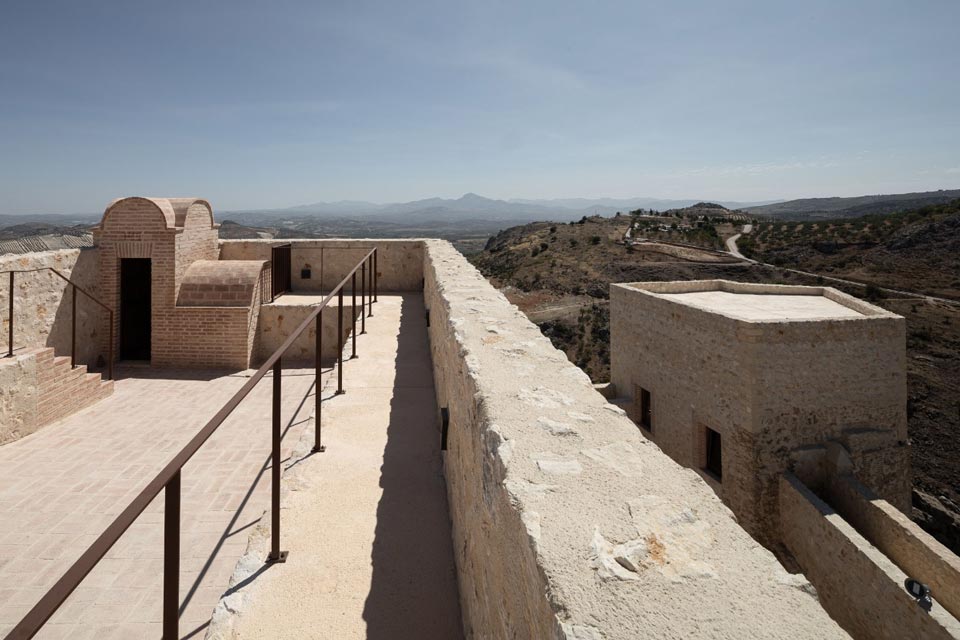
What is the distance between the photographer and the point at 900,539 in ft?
27.7

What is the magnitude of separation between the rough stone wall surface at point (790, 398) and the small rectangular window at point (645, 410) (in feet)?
6.96

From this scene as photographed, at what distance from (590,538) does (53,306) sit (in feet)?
34.8

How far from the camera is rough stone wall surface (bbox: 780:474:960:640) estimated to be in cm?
705

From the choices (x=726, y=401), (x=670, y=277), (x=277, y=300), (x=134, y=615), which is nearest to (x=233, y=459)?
(x=134, y=615)

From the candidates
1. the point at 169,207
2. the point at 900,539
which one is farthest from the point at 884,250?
the point at 169,207

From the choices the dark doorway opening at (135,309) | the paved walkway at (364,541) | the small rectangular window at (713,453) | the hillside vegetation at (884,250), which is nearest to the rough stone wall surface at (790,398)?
the small rectangular window at (713,453)

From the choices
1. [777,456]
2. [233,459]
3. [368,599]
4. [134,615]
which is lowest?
[777,456]

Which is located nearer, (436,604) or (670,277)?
(436,604)

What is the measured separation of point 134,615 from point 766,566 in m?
4.27

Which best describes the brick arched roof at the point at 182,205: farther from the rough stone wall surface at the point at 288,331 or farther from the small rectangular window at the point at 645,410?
the small rectangular window at the point at 645,410

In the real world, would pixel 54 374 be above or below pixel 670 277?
below

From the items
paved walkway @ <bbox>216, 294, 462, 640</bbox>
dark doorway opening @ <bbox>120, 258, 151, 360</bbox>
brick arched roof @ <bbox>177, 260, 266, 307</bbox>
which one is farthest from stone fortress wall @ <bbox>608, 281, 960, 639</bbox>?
dark doorway opening @ <bbox>120, 258, 151, 360</bbox>

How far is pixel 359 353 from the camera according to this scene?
716 centimetres

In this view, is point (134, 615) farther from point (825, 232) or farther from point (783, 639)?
point (825, 232)
